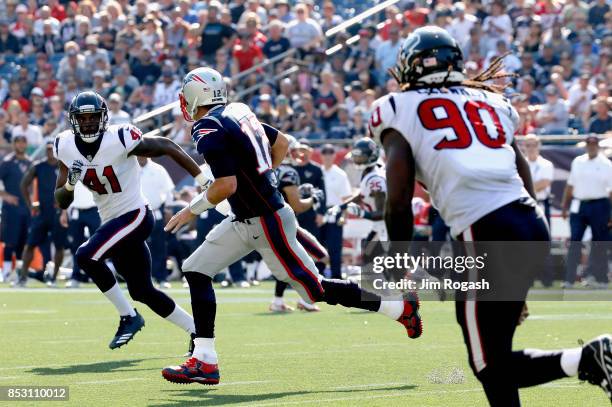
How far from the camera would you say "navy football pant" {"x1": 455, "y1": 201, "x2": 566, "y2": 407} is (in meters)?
4.84

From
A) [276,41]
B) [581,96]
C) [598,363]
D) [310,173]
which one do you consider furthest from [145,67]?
[598,363]

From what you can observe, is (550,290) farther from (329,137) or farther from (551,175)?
(329,137)

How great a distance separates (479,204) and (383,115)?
0.52 meters

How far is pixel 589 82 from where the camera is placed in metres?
18.0

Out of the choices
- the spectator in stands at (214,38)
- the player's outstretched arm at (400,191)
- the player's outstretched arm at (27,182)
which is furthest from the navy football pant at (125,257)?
the spectator in stands at (214,38)

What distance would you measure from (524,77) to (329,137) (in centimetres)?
307

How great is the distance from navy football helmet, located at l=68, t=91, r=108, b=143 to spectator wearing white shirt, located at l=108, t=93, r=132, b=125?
10.2 m

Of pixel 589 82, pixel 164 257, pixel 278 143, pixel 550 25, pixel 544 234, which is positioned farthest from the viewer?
pixel 550 25

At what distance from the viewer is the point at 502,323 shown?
15.8 ft

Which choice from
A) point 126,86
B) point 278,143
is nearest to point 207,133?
point 278,143

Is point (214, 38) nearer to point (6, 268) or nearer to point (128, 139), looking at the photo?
point (6, 268)

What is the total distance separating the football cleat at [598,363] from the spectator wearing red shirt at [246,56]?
656 inches

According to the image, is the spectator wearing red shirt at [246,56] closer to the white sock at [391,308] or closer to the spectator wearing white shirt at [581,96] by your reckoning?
the spectator wearing white shirt at [581,96]

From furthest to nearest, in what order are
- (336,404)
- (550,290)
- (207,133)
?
(550,290) < (207,133) < (336,404)
